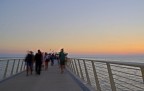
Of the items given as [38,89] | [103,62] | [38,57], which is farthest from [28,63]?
[103,62]

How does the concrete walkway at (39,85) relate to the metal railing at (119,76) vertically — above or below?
above

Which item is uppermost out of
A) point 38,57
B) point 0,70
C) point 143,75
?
point 38,57

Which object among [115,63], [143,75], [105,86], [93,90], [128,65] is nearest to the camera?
[143,75]

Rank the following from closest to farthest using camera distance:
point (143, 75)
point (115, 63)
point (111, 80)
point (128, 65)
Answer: point (143, 75) < point (128, 65) < point (115, 63) < point (111, 80)

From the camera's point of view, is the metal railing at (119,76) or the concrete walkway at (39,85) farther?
the concrete walkway at (39,85)

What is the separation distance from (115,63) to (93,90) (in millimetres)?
4094

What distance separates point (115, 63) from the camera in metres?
7.35

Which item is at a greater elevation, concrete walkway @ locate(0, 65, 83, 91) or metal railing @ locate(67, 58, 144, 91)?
concrete walkway @ locate(0, 65, 83, 91)

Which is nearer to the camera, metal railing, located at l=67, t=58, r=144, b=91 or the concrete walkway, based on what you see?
metal railing, located at l=67, t=58, r=144, b=91

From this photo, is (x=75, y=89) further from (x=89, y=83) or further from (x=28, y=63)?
(x=28, y=63)

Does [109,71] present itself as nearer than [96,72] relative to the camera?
Yes

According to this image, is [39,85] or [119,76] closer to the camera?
[119,76]

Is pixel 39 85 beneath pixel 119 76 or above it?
above

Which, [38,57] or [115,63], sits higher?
[38,57]
